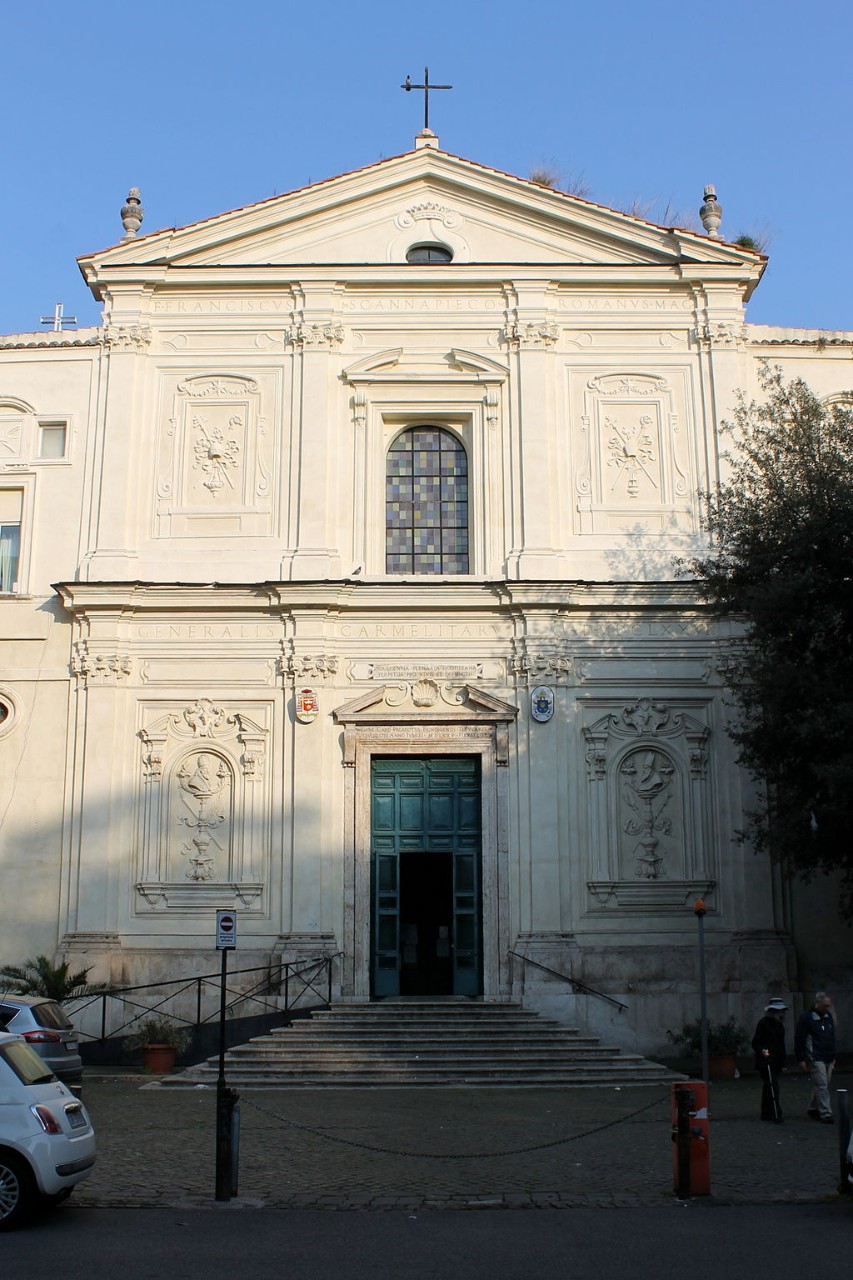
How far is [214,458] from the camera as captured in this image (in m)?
25.1

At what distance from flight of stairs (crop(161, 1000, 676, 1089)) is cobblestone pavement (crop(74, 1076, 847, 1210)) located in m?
0.55

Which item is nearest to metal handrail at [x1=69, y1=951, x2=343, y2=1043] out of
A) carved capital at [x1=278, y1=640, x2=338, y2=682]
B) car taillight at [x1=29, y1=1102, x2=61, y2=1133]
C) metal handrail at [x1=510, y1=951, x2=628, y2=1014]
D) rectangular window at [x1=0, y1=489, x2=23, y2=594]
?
metal handrail at [x1=510, y1=951, x2=628, y2=1014]

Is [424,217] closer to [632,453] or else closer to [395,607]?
[632,453]

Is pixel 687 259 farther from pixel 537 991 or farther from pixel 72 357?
pixel 537 991

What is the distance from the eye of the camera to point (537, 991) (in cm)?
2228

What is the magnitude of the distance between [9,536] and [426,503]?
25.4ft

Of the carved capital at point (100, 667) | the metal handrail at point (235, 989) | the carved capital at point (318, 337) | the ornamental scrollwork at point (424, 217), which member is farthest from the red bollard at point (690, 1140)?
the ornamental scrollwork at point (424, 217)

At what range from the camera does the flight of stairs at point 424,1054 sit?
19594 millimetres

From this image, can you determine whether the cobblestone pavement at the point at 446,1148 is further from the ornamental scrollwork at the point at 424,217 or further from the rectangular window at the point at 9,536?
the ornamental scrollwork at the point at 424,217

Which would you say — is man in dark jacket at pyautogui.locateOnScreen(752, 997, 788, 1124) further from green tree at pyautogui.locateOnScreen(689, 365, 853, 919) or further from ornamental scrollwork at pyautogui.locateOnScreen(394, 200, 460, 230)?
ornamental scrollwork at pyautogui.locateOnScreen(394, 200, 460, 230)

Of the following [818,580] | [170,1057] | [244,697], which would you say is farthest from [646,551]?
[170,1057]

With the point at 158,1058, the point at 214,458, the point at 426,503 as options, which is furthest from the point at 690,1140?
the point at 214,458

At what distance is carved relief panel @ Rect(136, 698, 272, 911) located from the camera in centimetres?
2316

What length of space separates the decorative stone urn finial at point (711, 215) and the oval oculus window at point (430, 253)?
511 cm
